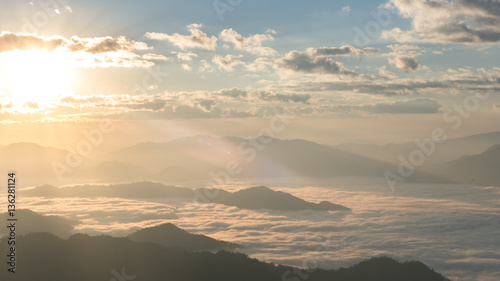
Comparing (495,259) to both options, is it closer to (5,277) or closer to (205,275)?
(205,275)

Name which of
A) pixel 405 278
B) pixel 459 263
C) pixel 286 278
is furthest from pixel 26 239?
pixel 459 263

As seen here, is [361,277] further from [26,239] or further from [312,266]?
[26,239]

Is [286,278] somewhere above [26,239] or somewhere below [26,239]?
below

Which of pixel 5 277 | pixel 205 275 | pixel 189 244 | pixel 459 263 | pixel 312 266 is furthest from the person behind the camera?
pixel 189 244

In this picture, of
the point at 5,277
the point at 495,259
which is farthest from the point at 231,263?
the point at 495,259

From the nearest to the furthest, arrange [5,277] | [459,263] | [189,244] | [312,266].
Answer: [5,277] → [312,266] → [459,263] → [189,244]

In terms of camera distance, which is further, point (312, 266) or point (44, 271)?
point (312, 266)
